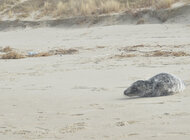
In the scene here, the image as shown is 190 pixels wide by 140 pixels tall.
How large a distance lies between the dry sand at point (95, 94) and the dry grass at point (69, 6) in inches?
261

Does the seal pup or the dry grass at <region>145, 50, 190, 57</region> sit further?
the dry grass at <region>145, 50, 190, 57</region>

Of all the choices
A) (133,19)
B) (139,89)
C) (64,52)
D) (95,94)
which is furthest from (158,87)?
(133,19)

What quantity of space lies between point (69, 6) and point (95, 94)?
20.3 m

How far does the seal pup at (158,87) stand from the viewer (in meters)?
7.52

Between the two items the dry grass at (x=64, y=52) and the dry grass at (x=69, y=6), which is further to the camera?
the dry grass at (x=69, y=6)

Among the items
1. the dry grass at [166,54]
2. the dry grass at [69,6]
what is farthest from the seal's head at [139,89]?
the dry grass at [69,6]

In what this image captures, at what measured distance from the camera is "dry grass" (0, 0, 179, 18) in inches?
970

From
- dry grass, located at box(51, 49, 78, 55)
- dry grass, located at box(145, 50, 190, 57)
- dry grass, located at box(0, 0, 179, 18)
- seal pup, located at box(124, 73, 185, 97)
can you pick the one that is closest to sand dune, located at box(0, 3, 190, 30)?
dry grass, located at box(0, 0, 179, 18)

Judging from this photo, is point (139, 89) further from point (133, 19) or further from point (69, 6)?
point (69, 6)

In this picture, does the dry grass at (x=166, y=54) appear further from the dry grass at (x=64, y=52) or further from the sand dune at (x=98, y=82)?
the dry grass at (x=64, y=52)

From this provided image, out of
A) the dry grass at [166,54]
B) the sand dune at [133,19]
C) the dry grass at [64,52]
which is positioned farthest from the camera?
the sand dune at [133,19]

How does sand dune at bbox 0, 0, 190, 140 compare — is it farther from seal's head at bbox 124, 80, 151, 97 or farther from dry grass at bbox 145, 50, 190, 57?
seal's head at bbox 124, 80, 151, 97

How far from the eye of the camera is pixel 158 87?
7539 millimetres

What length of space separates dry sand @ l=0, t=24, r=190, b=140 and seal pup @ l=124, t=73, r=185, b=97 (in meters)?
0.19
